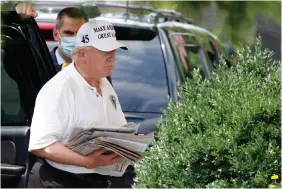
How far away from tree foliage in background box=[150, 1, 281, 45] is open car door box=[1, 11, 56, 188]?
2.10 metres

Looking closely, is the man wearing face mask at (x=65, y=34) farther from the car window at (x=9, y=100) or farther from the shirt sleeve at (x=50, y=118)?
the shirt sleeve at (x=50, y=118)

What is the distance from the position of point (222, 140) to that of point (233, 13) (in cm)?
121

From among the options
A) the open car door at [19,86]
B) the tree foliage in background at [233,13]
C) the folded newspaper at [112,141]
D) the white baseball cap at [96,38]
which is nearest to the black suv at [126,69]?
the open car door at [19,86]

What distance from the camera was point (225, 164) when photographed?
3.49 meters

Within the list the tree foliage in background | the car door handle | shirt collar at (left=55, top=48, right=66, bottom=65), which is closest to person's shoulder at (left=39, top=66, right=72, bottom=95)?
shirt collar at (left=55, top=48, right=66, bottom=65)

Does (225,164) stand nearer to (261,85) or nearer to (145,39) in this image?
(261,85)

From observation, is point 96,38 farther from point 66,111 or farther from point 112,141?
point 112,141

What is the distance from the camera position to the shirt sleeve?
3686mm

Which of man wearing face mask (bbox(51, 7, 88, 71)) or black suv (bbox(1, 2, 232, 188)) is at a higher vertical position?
man wearing face mask (bbox(51, 7, 88, 71))

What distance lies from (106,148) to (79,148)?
0.44 feet

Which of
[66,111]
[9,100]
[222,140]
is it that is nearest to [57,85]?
[66,111]

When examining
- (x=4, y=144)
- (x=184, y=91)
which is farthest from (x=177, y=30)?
(x=184, y=91)

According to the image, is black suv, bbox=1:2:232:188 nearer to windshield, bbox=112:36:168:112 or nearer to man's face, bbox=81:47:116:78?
windshield, bbox=112:36:168:112

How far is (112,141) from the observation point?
3.65 metres
